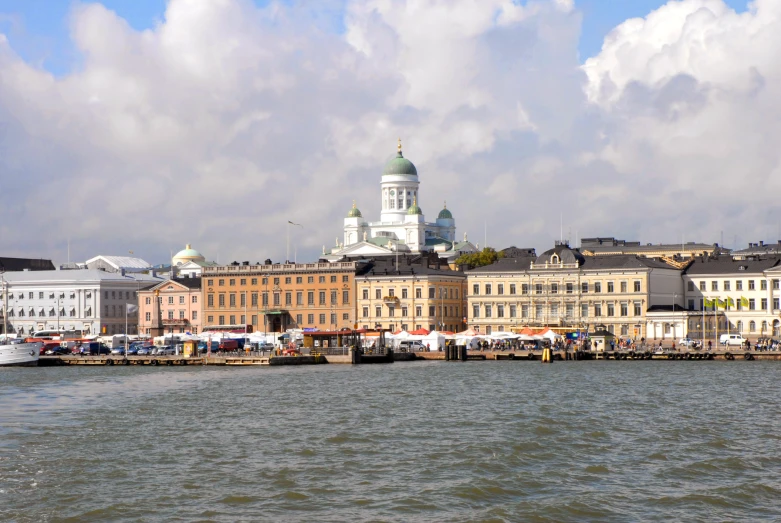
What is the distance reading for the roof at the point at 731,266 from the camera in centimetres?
11011

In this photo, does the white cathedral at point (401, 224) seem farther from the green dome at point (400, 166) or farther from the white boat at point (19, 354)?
the white boat at point (19, 354)

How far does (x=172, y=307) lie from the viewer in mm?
130875

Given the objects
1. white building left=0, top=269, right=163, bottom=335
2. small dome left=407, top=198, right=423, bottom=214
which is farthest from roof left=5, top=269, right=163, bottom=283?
small dome left=407, top=198, right=423, bottom=214

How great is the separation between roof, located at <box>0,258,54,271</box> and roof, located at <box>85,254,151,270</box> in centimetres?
609

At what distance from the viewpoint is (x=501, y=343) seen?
3890 inches

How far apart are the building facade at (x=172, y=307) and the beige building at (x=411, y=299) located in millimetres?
18258

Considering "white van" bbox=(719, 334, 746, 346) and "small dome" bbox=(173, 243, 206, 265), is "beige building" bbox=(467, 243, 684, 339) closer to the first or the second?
"white van" bbox=(719, 334, 746, 346)

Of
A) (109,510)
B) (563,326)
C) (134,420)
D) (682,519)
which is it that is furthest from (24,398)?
(563,326)

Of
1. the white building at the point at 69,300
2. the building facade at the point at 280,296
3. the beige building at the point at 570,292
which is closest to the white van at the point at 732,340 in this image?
the beige building at the point at 570,292

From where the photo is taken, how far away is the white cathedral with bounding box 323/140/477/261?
170350mm

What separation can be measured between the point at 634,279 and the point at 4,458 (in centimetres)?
8091

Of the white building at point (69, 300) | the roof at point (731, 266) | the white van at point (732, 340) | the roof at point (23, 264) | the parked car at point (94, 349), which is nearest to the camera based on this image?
the white van at point (732, 340)

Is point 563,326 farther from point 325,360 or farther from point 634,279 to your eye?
point 325,360

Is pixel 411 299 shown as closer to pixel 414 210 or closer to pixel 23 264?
pixel 414 210
